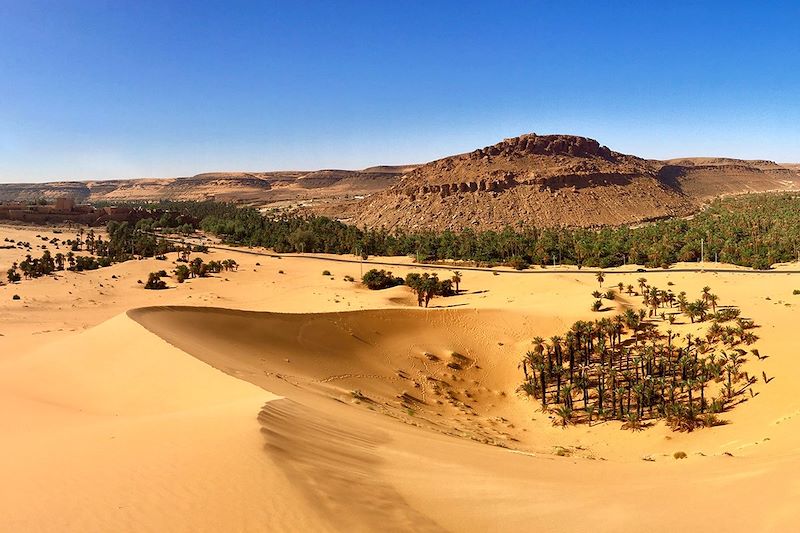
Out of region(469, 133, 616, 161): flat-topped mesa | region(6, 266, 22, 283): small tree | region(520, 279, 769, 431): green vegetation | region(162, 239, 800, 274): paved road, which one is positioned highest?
region(469, 133, 616, 161): flat-topped mesa

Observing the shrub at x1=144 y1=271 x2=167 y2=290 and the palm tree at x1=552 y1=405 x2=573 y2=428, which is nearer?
the palm tree at x1=552 y1=405 x2=573 y2=428

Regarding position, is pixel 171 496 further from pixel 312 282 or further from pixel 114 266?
pixel 114 266

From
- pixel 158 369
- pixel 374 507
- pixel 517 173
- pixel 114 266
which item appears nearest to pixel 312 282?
pixel 114 266

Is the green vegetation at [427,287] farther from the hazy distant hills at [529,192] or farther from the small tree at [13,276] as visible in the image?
the hazy distant hills at [529,192]

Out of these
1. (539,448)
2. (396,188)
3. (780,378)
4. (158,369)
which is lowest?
(539,448)

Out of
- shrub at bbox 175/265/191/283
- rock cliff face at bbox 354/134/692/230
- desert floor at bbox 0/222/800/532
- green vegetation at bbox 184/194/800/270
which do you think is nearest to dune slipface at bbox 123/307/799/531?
desert floor at bbox 0/222/800/532

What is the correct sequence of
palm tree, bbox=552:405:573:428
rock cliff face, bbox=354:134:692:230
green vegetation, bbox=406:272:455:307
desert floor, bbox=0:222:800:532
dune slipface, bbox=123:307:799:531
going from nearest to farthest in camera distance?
desert floor, bbox=0:222:800:532
dune slipface, bbox=123:307:799:531
palm tree, bbox=552:405:573:428
green vegetation, bbox=406:272:455:307
rock cliff face, bbox=354:134:692:230

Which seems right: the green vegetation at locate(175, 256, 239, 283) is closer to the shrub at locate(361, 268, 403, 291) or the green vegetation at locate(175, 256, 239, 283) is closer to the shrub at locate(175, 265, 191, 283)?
the shrub at locate(175, 265, 191, 283)

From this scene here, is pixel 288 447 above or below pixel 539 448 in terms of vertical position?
above
